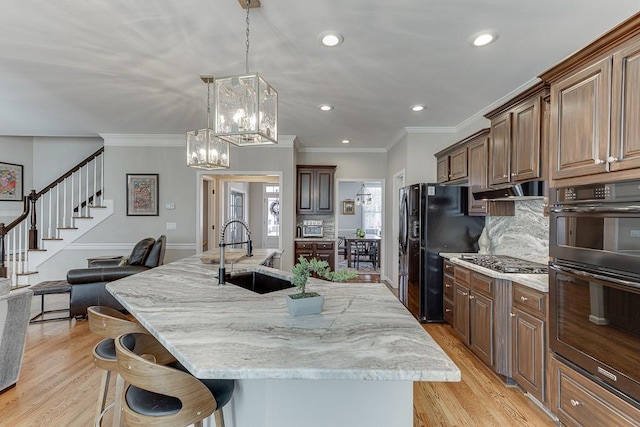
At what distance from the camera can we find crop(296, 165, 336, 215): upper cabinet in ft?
20.4

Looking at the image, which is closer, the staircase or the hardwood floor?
the hardwood floor

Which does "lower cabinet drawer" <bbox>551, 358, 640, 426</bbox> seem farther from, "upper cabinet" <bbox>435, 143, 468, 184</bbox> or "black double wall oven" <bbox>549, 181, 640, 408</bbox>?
"upper cabinet" <bbox>435, 143, 468, 184</bbox>

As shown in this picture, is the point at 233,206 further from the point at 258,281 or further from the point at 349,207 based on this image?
the point at 258,281

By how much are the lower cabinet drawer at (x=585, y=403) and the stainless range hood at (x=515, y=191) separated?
4.12 feet

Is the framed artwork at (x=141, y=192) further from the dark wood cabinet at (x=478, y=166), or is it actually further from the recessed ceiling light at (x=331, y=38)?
the dark wood cabinet at (x=478, y=166)

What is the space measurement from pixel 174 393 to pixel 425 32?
264cm

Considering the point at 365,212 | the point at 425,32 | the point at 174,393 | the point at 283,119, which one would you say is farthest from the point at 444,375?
the point at 365,212

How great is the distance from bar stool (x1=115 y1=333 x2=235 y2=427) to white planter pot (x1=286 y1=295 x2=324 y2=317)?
16.0 inches

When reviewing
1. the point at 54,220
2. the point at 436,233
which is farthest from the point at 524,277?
the point at 54,220

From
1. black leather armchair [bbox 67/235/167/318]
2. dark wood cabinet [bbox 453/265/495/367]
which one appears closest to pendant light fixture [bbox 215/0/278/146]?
dark wood cabinet [bbox 453/265/495/367]

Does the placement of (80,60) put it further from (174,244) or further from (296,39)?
(174,244)

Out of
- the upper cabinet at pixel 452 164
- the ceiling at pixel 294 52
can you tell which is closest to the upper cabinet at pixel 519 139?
the ceiling at pixel 294 52

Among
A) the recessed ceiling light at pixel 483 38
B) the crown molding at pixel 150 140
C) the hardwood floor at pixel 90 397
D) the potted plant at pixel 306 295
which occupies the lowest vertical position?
the hardwood floor at pixel 90 397

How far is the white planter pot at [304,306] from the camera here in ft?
4.72
